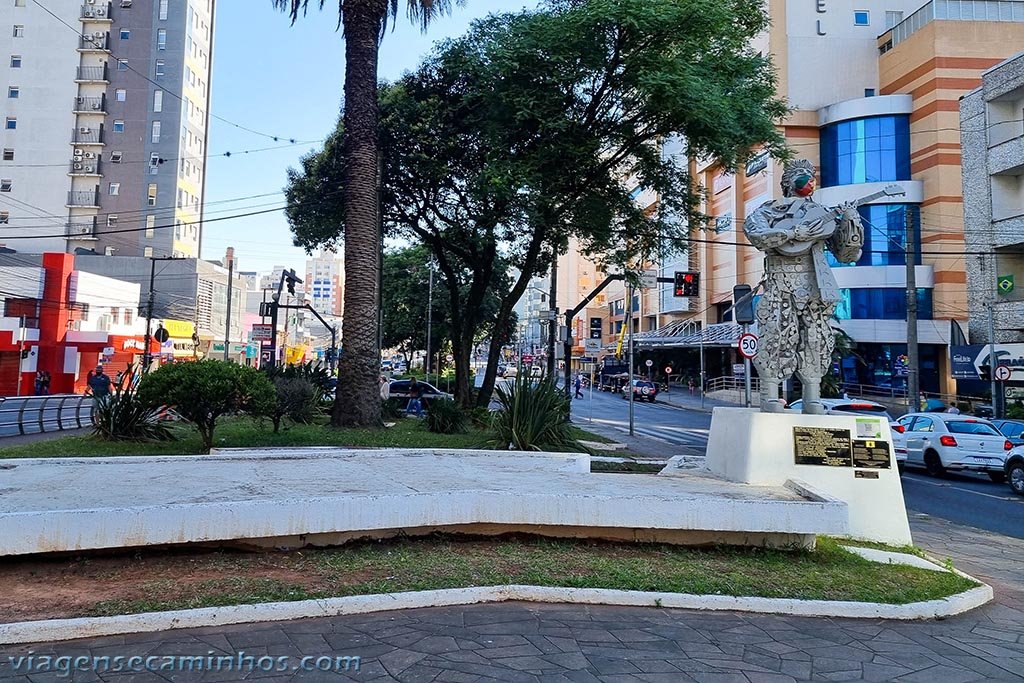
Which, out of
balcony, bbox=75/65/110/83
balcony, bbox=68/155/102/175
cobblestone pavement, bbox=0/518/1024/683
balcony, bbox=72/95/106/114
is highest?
balcony, bbox=75/65/110/83

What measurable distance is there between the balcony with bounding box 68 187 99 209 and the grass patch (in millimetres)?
44830

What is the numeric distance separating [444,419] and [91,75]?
50.9 metres

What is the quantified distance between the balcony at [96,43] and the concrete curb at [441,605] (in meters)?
58.8

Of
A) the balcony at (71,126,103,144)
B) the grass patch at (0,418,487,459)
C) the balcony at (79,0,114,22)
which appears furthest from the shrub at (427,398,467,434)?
the balcony at (79,0,114,22)

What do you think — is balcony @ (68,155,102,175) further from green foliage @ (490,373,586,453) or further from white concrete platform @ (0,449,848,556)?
white concrete platform @ (0,449,848,556)

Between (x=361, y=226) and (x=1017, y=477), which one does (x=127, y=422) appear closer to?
(x=361, y=226)

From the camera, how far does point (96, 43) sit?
167 feet

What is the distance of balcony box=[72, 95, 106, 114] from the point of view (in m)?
51.1

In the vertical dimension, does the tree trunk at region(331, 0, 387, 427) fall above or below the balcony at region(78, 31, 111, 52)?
below

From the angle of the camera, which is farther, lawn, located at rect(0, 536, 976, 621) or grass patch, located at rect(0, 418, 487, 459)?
grass patch, located at rect(0, 418, 487, 459)

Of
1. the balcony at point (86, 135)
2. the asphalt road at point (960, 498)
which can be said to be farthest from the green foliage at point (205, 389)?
the balcony at point (86, 135)

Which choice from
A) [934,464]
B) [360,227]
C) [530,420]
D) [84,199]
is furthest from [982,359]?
[84,199]

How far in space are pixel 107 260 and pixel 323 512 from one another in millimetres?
51404

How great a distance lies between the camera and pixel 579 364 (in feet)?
343
